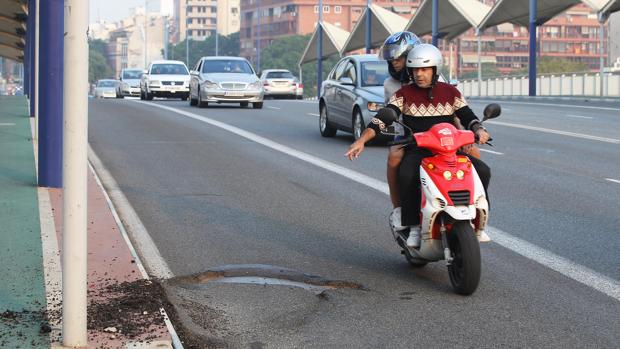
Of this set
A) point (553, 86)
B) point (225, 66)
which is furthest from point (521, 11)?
point (225, 66)

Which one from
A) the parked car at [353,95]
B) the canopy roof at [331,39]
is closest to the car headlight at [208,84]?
the parked car at [353,95]

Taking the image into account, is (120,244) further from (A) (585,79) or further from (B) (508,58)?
(B) (508,58)

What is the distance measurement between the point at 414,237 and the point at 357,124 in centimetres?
1244

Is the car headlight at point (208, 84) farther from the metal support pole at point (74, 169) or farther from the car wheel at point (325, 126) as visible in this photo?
the metal support pole at point (74, 169)

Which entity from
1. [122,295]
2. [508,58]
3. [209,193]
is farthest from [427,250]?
[508,58]

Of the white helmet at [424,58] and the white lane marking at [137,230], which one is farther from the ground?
the white helmet at [424,58]

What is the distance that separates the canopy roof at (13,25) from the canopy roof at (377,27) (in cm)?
2693

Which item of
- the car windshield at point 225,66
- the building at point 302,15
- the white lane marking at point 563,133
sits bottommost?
the white lane marking at point 563,133

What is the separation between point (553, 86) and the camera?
51688 mm

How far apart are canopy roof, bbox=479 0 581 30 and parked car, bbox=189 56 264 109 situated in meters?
22.8

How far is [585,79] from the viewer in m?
47.9

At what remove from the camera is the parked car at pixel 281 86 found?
58.3 metres

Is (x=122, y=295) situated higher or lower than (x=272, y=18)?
lower

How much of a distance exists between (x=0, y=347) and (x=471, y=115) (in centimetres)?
358
